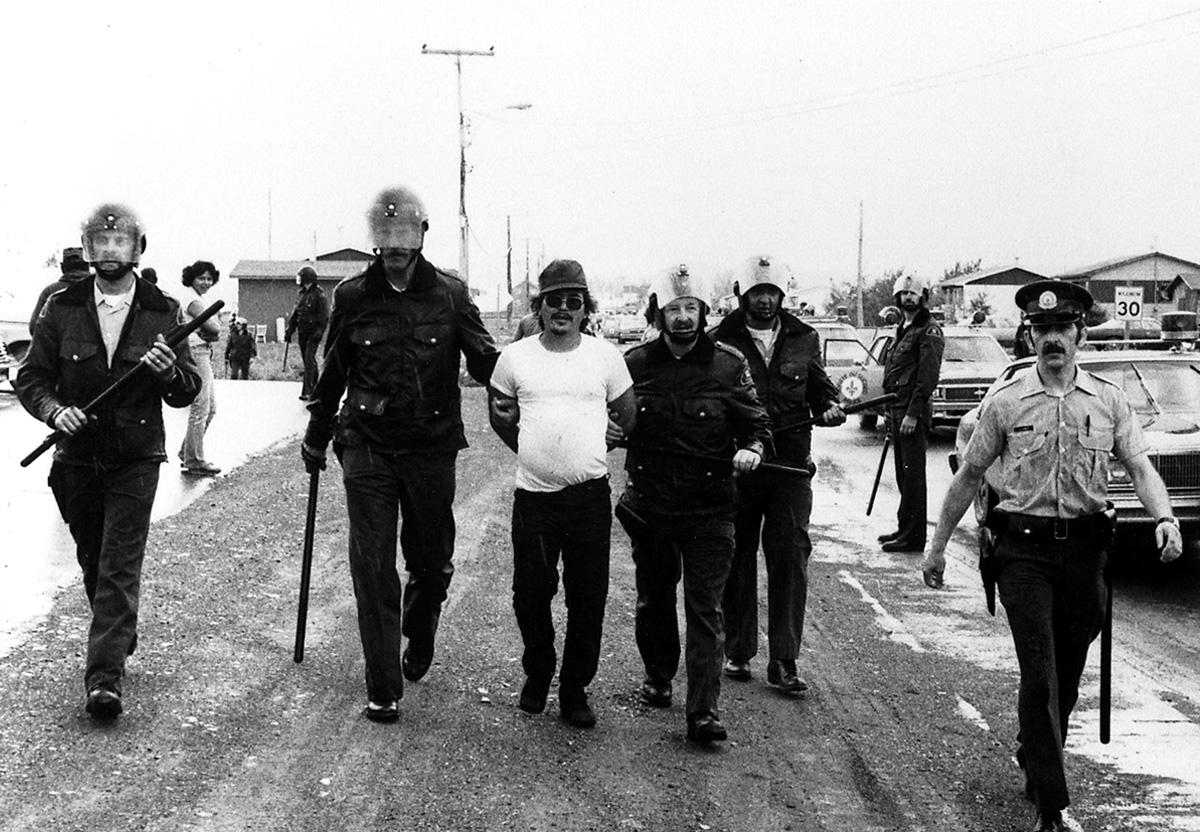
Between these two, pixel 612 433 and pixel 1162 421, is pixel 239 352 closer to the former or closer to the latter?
Answer: pixel 1162 421

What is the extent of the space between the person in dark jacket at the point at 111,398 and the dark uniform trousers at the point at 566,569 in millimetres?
1654

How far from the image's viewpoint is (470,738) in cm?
629

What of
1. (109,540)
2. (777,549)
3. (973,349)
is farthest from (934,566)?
(973,349)

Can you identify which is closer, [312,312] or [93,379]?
[93,379]

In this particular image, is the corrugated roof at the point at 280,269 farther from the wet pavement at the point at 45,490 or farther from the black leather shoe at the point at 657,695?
the black leather shoe at the point at 657,695

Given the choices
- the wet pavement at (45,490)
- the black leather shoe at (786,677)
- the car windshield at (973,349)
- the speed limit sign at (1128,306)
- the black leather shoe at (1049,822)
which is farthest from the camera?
the speed limit sign at (1128,306)

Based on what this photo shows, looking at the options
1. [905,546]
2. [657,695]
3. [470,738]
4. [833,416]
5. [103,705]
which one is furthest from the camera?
[905,546]

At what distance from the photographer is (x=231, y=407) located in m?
23.3

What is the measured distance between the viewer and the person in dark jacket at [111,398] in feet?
21.5

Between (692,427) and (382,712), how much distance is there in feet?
5.97

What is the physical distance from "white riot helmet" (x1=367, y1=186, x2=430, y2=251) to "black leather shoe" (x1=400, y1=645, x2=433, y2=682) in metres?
1.90

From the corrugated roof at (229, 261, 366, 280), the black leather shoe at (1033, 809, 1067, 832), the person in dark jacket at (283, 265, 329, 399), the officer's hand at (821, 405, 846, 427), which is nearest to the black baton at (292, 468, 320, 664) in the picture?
the officer's hand at (821, 405, 846, 427)

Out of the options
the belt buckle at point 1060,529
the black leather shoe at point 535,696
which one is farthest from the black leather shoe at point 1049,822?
the black leather shoe at point 535,696

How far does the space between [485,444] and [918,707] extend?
1185 centimetres
